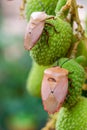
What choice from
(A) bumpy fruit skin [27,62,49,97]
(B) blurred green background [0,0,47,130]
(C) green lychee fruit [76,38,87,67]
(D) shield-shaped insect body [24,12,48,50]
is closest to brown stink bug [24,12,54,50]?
(D) shield-shaped insect body [24,12,48,50]

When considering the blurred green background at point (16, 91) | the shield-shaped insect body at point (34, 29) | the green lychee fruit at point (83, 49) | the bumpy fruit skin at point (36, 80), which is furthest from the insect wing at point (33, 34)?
the blurred green background at point (16, 91)

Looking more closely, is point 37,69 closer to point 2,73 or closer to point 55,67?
point 55,67

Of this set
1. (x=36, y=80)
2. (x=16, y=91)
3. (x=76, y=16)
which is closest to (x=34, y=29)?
(x=76, y=16)

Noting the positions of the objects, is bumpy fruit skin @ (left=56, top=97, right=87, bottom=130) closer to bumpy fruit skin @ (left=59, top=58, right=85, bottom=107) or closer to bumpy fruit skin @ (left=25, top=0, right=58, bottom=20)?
bumpy fruit skin @ (left=59, top=58, right=85, bottom=107)

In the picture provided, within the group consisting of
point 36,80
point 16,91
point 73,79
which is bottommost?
point 16,91

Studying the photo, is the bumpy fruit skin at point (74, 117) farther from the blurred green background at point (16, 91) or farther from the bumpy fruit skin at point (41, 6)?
the blurred green background at point (16, 91)

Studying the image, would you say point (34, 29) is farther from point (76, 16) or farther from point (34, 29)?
point (76, 16)
